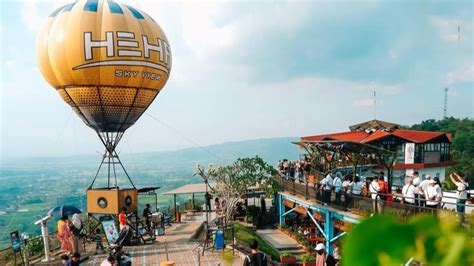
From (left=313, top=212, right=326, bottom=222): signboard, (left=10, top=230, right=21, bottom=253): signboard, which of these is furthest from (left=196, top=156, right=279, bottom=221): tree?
(left=10, top=230, right=21, bottom=253): signboard

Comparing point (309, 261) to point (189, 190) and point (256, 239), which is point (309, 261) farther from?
point (189, 190)

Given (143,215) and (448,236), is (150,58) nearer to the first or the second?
(143,215)

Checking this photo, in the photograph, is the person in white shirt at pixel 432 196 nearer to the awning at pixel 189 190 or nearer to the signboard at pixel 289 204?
the signboard at pixel 289 204

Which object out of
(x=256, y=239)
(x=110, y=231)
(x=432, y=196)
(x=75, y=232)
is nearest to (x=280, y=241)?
(x=256, y=239)

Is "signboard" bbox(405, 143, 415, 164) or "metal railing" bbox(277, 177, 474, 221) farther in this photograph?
"signboard" bbox(405, 143, 415, 164)

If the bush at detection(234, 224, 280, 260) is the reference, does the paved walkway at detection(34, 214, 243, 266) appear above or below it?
above

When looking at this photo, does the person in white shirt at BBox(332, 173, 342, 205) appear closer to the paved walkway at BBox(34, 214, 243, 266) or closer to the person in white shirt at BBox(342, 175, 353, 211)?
the person in white shirt at BBox(342, 175, 353, 211)
